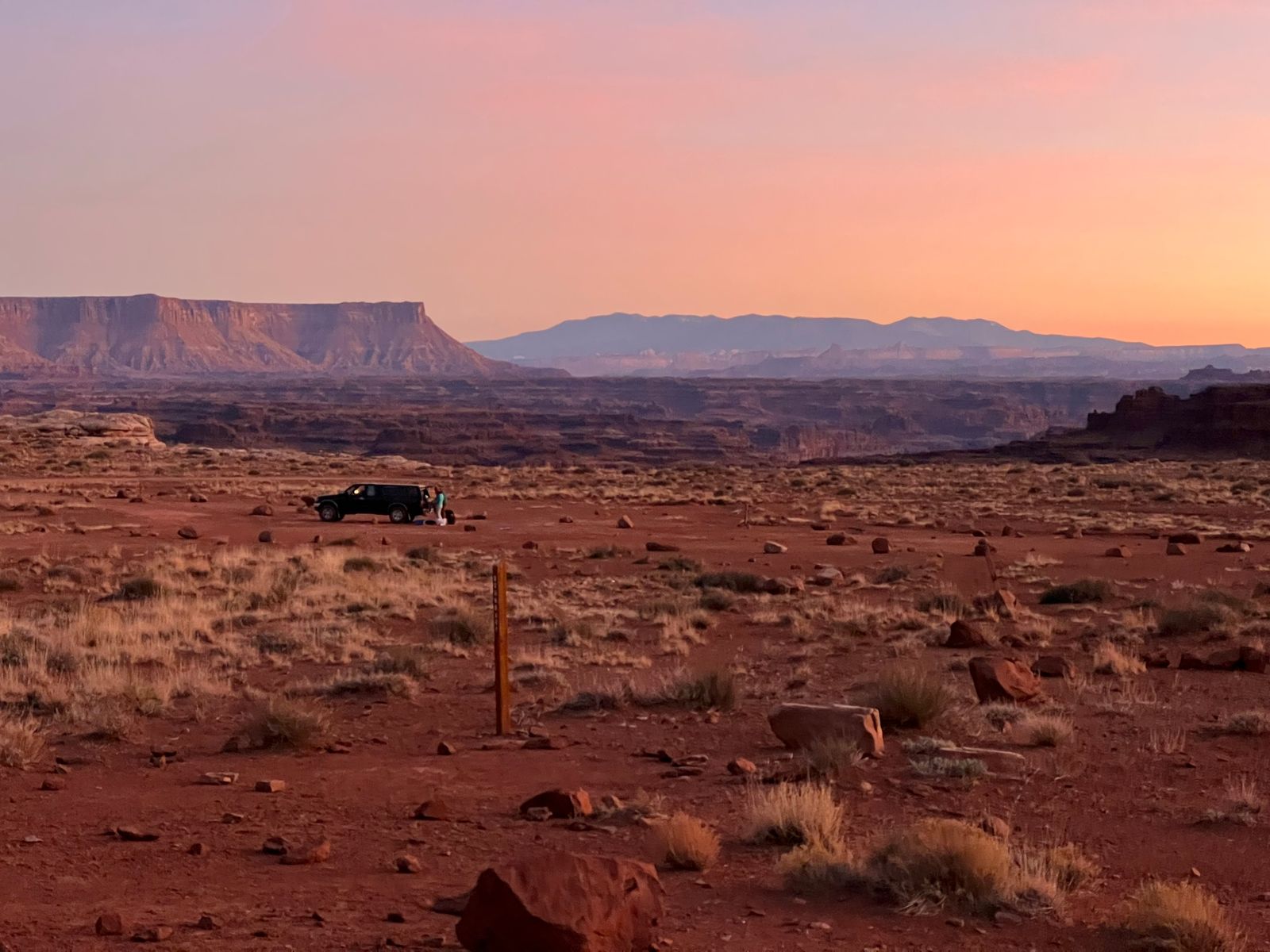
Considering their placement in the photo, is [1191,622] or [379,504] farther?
[379,504]

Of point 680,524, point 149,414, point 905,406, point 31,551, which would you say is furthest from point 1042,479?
point 905,406

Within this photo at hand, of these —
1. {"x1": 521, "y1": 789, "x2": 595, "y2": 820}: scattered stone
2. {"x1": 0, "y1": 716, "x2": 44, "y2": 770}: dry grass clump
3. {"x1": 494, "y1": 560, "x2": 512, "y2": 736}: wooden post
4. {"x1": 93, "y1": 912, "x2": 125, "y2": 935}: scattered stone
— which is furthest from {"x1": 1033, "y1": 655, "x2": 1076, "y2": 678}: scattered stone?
{"x1": 93, "y1": 912, "x2": 125, "y2": 935}: scattered stone

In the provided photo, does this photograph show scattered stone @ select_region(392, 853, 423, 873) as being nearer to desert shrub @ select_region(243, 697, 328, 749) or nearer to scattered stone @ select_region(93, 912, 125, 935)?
scattered stone @ select_region(93, 912, 125, 935)

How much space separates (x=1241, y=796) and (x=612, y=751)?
15.9 ft

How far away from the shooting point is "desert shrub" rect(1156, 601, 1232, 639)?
17.7 meters

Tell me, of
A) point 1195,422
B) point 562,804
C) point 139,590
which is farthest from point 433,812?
point 1195,422

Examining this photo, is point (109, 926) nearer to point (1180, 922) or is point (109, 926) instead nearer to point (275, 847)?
point (275, 847)

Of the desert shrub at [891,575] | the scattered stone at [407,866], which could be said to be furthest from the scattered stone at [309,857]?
the desert shrub at [891,575]

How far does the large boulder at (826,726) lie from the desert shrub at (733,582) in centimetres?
1184

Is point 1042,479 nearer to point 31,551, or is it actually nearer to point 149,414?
point 31,551

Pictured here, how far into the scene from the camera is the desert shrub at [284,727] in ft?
36.3

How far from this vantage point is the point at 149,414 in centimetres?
15038

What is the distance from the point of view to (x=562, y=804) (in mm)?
9023

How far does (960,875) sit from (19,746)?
7436 mm
